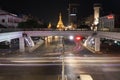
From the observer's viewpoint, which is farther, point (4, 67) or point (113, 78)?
point (4, 67)

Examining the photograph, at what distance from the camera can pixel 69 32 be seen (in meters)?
130

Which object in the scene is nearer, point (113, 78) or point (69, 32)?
point (113, 78)

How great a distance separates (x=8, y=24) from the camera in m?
182

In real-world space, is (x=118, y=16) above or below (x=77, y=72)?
above

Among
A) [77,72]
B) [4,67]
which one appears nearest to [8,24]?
[4,67]

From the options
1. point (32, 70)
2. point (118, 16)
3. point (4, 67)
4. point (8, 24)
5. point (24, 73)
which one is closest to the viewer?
point (24, 73)

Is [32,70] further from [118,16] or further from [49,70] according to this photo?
[118,16]

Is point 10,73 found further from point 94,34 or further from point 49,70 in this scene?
point 94,34

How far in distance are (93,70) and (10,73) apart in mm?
17588

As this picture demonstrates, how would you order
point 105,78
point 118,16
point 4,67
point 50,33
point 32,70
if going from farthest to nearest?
point 118,16 → point 50,33 → point 4,67 → point 32,70 → point 105,78

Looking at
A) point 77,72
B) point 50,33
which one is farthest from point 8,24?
point 77,72

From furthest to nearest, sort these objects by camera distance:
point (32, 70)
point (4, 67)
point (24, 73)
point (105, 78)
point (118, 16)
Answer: point (118, 16) → point (4, 67) → point (32, 70) → point (24, 73) → point (105, 78)

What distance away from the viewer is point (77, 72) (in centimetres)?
6053

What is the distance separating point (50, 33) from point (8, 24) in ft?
195
